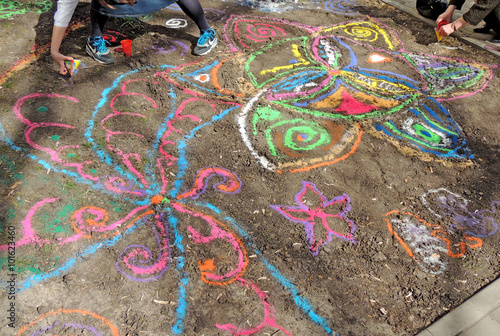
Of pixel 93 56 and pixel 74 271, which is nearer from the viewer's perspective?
pixel 74 271

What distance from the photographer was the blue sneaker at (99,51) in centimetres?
376

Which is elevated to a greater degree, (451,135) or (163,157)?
(451,135)

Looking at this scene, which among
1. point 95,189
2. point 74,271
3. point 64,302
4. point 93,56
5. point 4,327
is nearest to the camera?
point 4,327

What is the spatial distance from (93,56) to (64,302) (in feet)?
8.63

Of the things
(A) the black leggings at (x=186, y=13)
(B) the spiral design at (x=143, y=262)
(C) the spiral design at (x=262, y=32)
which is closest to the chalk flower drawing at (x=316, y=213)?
(B) the spiral design at (x=143, y=262)

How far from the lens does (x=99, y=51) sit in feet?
12.3

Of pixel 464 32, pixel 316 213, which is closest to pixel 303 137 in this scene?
pixel 316 213

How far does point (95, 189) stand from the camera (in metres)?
2.62

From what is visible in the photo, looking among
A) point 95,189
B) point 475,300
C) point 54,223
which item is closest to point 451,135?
point 475,300

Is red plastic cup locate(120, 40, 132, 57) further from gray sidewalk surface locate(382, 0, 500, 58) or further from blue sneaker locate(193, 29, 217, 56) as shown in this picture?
gray sidewalk surface locate(382, 0, 500, 58)

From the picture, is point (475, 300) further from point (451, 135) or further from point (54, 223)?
point (54, 223)

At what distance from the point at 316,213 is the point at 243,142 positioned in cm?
91

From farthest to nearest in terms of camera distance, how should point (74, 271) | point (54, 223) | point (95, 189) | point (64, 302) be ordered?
point (95, 189) < point (54, 223) < point (74, 271) < point (64, 302)

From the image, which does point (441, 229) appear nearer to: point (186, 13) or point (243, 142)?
point (243, 142)
